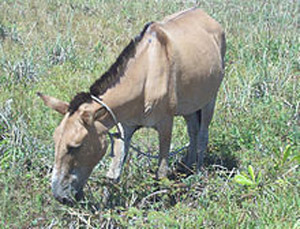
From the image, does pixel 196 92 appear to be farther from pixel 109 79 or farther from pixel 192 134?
pixel 109 79

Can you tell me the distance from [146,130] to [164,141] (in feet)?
4.35

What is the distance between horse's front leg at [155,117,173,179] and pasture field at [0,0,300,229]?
6.3 inches

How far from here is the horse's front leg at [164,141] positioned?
4.33 meters

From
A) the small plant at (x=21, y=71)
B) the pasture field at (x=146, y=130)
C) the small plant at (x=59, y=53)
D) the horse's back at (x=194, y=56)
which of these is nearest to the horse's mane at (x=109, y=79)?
the horse's back at (x=194, y=56)

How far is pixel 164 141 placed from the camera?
4.42 meters

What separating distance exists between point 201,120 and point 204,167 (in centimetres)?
52

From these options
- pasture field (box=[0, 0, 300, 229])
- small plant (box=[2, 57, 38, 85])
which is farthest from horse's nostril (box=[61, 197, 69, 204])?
small plant (box=[2, 57, 38, 85])

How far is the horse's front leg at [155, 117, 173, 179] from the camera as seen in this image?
4.33m

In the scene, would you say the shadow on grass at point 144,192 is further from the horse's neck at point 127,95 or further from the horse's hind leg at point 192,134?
the horse's neck at point 127,95

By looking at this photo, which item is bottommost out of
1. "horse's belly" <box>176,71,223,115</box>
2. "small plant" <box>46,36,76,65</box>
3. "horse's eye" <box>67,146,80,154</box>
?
"horse's belly" <box>176,71,223,115</box>

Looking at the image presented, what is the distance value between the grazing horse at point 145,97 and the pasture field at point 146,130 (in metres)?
0.32

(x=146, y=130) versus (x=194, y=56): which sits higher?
(x=194, y=56)

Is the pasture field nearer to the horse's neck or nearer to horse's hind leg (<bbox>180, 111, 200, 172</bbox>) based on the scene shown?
horse's hind leg (<bbox>180, 111, 200, 172</bbox>)

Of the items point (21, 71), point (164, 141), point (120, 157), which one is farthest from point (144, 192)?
point (21, 71)
